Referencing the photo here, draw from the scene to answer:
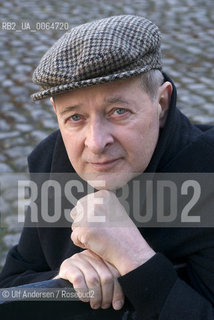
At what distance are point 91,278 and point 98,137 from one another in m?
0.47

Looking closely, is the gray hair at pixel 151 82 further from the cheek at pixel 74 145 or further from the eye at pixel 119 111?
the cheek at pixel 74 145

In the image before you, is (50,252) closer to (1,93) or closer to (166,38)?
(1,93)

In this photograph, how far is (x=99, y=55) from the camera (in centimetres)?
181

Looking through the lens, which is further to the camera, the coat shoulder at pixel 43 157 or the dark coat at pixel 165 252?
the coat shoulder at pixel 43 157

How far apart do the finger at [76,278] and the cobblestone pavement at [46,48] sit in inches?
82.0

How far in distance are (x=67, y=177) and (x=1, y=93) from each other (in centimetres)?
420

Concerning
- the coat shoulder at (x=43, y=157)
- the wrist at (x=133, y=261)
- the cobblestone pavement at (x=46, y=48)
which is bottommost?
the cobblestone pavement at (x=46, y=48)

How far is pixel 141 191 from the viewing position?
80.6 inches

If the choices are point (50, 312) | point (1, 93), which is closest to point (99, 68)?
point (50, 312)

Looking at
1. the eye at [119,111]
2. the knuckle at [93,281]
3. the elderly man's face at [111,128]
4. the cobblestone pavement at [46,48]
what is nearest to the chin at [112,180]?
the elderly man's face at [111,128]

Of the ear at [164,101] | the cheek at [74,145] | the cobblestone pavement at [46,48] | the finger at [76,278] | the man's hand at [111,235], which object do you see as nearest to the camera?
the finger at [76,278]

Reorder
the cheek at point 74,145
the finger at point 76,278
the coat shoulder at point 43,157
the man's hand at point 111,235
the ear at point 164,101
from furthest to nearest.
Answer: the coat shoulder at point 43,157 → the ear at point 164,101 → the cheek at point 74,145 → the man's hand at point 111,235 → the finger at point 76,278

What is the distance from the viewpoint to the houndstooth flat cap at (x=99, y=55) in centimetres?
182

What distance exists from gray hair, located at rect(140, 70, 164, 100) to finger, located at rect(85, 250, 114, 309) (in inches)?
23.8
